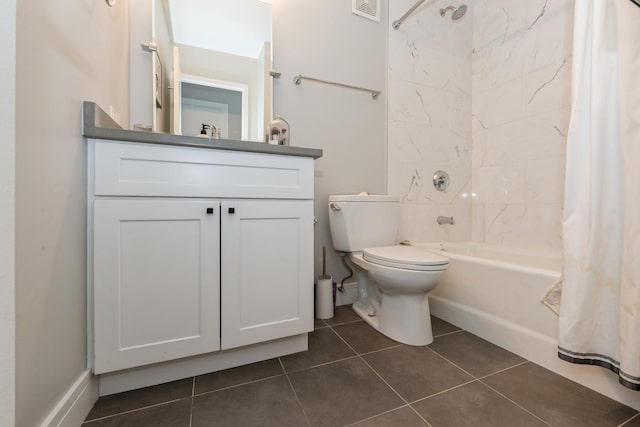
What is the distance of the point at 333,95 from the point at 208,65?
77 centimetres

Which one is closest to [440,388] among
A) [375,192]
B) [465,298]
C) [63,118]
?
[465,298]

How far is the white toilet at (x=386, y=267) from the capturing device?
4.09ft

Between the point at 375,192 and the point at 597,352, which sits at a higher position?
the point at 375,192

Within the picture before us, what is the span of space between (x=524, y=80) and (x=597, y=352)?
5.86ft

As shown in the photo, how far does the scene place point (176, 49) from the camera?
57.3 inches

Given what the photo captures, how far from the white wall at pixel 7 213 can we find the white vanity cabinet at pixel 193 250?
34 cm

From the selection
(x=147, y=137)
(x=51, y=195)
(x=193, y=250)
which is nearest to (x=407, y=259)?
(x=193, y=250)

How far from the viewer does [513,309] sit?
1.28 metres

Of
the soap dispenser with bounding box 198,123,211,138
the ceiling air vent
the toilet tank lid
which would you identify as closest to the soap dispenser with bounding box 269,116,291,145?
the soap dispenser with bounding box 198,123,211,138

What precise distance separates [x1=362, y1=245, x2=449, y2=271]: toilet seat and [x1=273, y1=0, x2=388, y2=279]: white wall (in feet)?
1.55

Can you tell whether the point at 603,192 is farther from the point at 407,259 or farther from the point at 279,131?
the point at 279,131

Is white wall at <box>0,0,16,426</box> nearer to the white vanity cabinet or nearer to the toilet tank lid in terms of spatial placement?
the white vanity cabinet

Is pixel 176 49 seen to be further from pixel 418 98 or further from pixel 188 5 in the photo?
pixel 418 98

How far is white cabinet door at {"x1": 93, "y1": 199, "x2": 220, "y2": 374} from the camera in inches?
34.9
